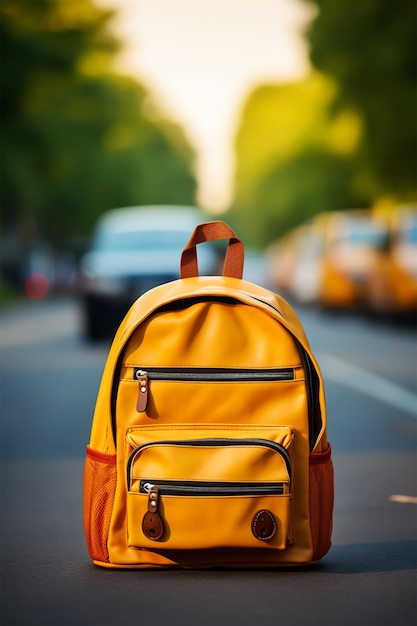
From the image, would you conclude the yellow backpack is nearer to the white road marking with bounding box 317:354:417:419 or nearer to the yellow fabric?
the yellow fabric

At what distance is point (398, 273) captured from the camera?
21.7 m

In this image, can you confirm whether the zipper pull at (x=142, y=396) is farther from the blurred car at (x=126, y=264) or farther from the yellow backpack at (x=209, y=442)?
the blurred car at (x=126, y=264)

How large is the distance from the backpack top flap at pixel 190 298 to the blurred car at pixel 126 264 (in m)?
12.3

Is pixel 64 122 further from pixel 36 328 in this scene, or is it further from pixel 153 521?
pixel 153 521

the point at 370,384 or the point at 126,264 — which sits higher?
the point at 126,264

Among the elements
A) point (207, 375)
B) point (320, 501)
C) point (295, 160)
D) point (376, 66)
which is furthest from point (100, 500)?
point (295, 160)

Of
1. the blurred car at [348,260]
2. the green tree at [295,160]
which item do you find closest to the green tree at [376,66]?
the green tree at [295,160]

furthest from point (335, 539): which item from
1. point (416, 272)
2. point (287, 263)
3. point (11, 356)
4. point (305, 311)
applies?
point (287, 263)

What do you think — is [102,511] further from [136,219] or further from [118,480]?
[136,219]

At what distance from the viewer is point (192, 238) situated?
520cm

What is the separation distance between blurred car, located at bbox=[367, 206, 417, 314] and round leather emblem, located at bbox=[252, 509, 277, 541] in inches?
654

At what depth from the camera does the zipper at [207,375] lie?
4.93 metres

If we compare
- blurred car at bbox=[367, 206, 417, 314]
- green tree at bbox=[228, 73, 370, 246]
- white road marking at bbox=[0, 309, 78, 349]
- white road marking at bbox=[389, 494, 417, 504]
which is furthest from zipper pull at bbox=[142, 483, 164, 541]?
green tree at bbox=[228, 73, 370, 246]

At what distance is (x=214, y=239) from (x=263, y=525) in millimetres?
1060
